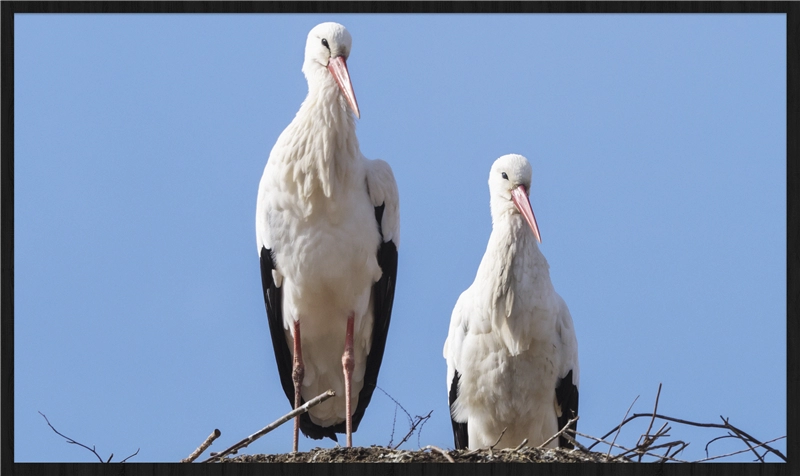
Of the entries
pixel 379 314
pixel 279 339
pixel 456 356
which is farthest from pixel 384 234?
pixel 279 339

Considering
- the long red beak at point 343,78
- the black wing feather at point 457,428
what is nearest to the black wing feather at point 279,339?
the black wing feather at point 457,428

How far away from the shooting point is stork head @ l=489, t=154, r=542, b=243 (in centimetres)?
578

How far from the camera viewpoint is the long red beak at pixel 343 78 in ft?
17.8

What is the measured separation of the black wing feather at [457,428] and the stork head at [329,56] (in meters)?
1.33

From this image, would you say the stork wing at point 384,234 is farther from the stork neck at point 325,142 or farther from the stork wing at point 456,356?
the stork wing at point 456,356

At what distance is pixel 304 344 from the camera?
233 inches

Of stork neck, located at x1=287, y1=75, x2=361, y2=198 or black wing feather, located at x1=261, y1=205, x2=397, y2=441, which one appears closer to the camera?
stork neck, located at x1=287, y1=75, x2=361, y2=198

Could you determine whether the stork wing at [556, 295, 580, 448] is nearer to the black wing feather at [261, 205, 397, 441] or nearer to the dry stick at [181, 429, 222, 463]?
the black wing feather at [261, 205, 397, 441]

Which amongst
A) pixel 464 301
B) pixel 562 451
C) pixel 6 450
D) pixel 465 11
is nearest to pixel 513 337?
pixel 464 301

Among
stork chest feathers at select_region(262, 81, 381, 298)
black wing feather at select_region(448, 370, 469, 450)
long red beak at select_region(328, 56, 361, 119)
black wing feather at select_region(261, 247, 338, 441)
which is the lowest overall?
black wing feather at select_region(448, 370, 469, 450)

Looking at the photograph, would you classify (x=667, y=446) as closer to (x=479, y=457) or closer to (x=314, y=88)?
(x=479, y=457)

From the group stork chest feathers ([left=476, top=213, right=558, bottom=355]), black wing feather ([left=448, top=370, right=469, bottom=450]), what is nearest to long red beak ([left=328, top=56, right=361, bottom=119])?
stork chest feathers ([left=476, top=213, right=558, bottom=355])

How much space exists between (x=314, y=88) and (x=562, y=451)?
83.0 inches

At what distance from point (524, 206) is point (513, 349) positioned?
683 mm
